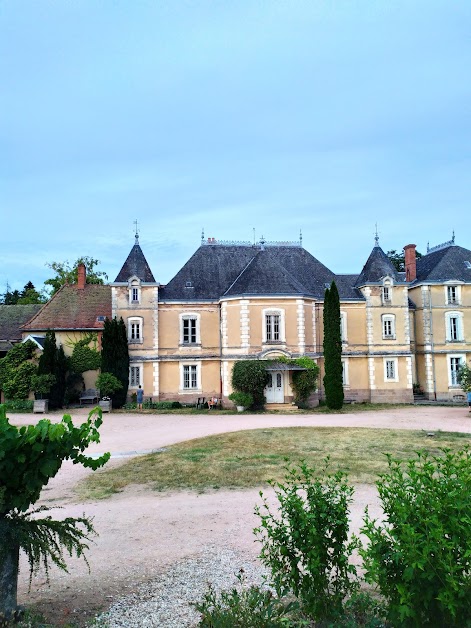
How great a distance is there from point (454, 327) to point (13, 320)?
94.1 feet

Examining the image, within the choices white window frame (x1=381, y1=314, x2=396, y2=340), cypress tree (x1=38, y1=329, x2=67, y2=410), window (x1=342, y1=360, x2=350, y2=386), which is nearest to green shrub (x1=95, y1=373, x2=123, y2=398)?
cypress tree (x1=38, y1=329, x2=67, y2=410)

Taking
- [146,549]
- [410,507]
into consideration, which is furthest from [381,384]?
[410,507]

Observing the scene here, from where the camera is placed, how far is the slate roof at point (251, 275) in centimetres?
2755

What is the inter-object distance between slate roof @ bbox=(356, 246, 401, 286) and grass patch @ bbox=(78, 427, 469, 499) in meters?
14.1

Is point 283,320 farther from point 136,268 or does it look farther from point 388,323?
point 136,268

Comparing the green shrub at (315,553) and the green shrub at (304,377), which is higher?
the green shrub at (304,377)

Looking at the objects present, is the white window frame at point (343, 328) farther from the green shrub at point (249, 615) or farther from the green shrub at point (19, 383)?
the green shrub at point (249, 615)

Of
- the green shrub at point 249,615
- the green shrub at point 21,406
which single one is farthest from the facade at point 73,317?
the green shrub at point 249,615

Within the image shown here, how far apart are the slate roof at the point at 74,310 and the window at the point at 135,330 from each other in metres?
1.95

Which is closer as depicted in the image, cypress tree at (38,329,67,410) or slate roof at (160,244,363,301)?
cypress tree at (38,329,67,410)

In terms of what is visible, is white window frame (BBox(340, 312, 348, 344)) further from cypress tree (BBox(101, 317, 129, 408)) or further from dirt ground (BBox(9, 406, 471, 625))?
dirt ground (BBox(9, 406, 471, 625))

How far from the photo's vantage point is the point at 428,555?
12.4 ft

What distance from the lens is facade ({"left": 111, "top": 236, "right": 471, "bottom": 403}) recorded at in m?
27.1

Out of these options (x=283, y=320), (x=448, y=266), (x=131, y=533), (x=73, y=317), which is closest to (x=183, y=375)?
(x=283, y=320)
